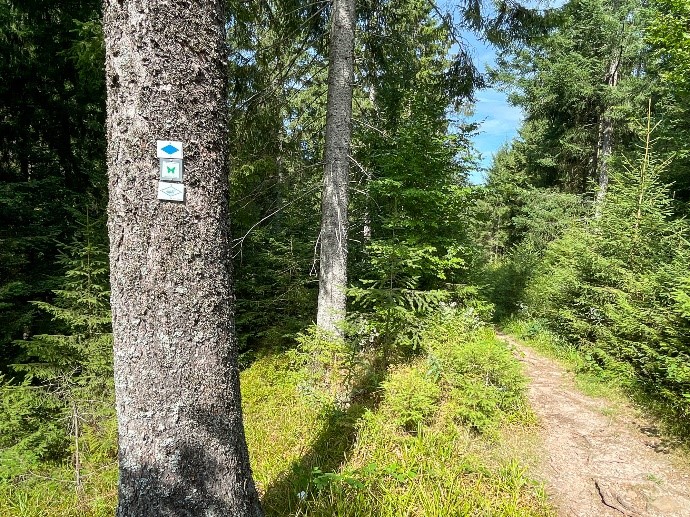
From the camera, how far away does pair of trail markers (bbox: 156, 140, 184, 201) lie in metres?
1.88

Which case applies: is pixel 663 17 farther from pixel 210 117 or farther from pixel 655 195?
pixel 210 117

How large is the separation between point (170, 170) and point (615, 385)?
23.4 ft

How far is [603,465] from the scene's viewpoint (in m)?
4.14

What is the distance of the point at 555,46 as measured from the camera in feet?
46.9

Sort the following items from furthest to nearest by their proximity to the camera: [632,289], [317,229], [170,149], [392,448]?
[317,229]
[632,289]
[392,448]
[170,149]

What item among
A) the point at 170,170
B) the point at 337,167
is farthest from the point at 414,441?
the point at 337,167

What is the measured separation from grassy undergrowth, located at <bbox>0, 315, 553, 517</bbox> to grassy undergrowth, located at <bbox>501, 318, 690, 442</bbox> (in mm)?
1674

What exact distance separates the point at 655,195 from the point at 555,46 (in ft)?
32.6

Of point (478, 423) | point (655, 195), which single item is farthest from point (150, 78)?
point (655, 195)

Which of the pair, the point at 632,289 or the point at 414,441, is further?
the point at 632,289

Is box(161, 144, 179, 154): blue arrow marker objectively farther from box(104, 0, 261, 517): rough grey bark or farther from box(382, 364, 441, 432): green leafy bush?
box(382, 364, 441, 432): green leafy bush

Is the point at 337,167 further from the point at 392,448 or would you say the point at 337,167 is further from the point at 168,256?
the point at 168,256

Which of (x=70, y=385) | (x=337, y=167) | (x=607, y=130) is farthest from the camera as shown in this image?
(x=607, y=130)

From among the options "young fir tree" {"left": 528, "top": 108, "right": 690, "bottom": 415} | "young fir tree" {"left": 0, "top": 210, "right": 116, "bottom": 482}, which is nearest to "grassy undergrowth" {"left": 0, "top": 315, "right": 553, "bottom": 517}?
"young fir tree" {"left": 0, "top": 210, "right": 116, "bottom": 482}
